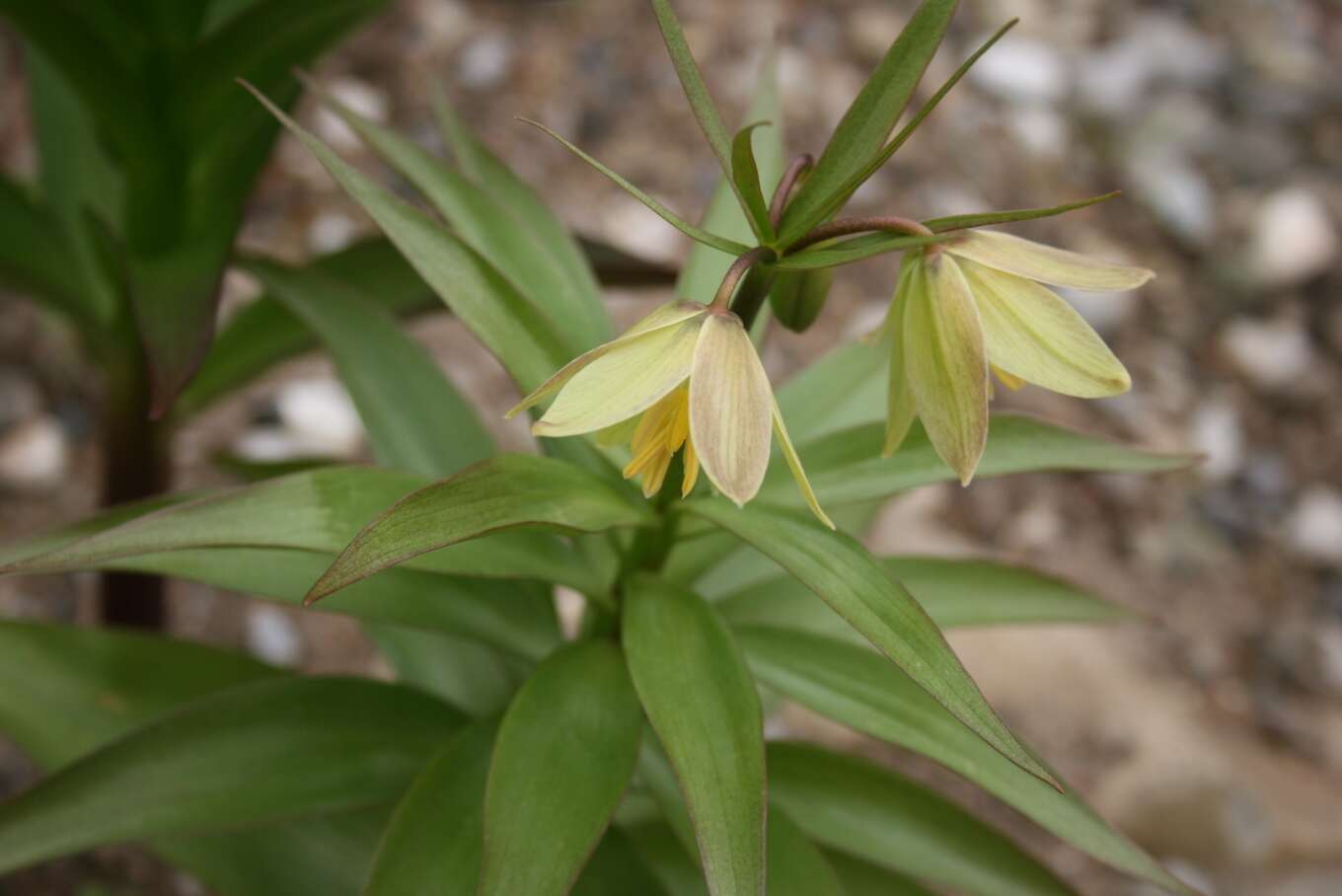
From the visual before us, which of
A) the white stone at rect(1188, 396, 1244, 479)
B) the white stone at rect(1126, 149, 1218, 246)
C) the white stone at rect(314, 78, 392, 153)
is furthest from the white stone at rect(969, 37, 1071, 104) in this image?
the white stone at rect(314, 78, 392, 153)

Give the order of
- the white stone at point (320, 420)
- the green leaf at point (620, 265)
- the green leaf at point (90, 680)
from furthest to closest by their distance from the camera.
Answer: the white stone at point (320, 420) → the green leaf at point (620, 265) → the green leaf at point (90, 680)

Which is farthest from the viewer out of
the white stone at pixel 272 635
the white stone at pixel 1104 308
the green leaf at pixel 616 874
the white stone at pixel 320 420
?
the white stone at pixel 1104 308

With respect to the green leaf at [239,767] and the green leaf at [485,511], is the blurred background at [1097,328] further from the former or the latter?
the green leaf at [485,511]

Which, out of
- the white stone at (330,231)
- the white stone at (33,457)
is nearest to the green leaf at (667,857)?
the white stone at (33,457)

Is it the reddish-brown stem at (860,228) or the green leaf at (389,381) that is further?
the green leaf at (389,381)

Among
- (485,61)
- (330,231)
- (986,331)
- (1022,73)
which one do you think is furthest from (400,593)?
(1022,73)

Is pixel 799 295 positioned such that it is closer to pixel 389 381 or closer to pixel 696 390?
pixel 696 390
